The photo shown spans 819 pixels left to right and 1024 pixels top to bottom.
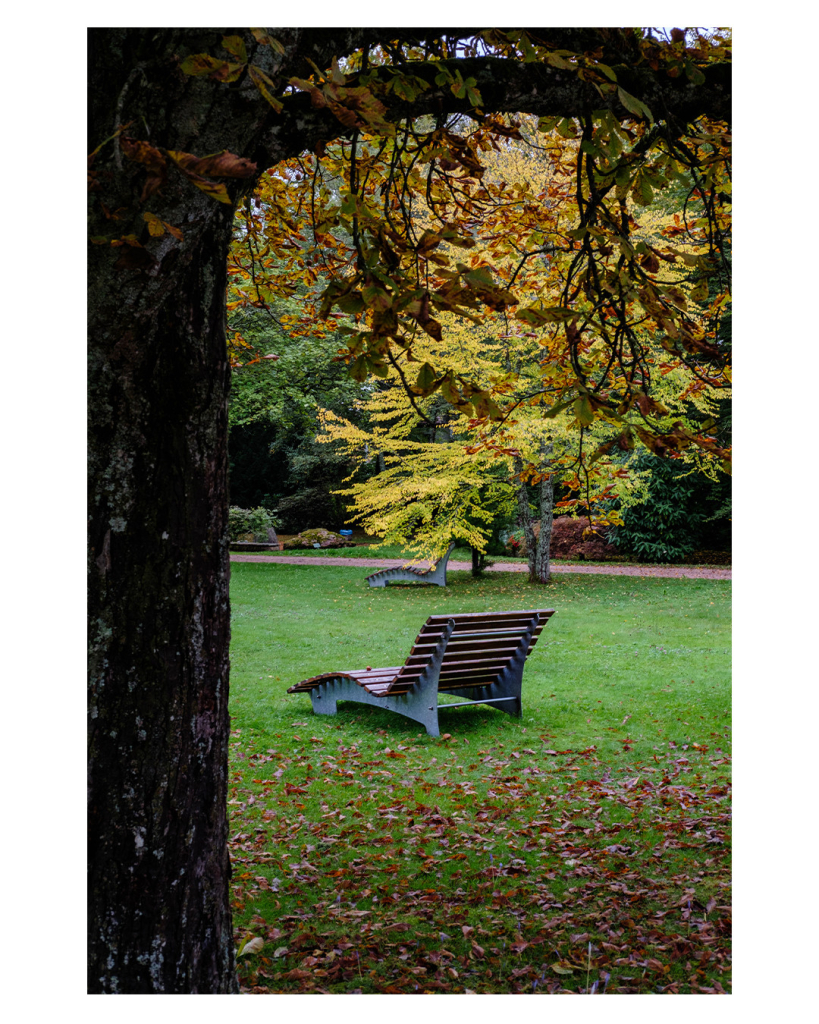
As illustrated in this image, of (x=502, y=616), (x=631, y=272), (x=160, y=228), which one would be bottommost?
(x=502, y=616)

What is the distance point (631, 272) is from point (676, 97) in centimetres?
66

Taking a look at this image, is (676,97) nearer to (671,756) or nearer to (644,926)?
(644,926)

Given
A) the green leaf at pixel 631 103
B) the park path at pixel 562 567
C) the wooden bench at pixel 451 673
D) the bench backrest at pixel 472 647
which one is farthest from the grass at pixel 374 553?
the green leaf at pixel 631 103

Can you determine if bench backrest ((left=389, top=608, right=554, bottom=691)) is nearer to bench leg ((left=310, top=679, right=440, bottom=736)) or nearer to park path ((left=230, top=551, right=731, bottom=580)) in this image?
bench leg ((left=310, top=679, right=440, bottom=736))

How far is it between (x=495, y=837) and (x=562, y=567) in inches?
599

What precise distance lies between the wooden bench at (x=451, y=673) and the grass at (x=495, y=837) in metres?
0.23

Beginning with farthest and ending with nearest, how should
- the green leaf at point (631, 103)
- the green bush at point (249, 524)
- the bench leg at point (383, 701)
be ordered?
Answer: the green bush at point (249, 524), the bench leg at point (383, 701), the green leaf at point (631, 103)

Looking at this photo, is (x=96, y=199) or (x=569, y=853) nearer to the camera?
(x=96, y=199)

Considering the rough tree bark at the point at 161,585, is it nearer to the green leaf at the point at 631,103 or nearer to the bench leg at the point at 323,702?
the green leaf at the point at 631,103

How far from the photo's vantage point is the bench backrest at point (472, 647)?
6.15 m

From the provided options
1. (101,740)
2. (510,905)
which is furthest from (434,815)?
(101,740)

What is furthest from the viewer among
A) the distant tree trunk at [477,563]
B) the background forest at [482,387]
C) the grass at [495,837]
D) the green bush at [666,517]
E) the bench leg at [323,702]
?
the green bush at [666,517]

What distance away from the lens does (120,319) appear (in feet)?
6.95

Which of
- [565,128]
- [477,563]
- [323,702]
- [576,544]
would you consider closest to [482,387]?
[477,563]
